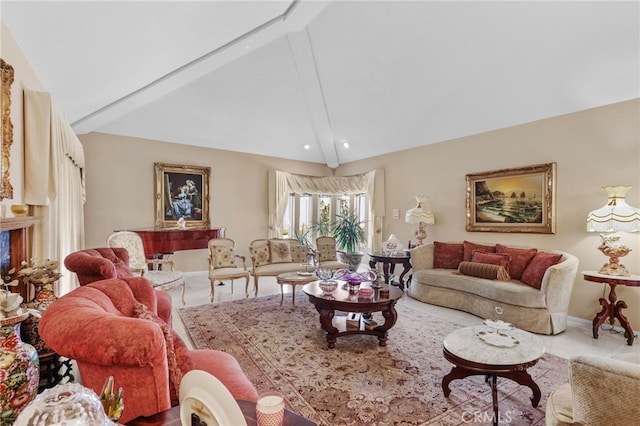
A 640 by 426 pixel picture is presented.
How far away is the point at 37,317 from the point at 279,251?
3933mm

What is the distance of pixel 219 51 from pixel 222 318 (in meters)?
3.44

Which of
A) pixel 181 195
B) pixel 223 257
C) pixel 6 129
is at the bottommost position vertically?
pixel 223 257

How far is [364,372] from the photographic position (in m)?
2.68

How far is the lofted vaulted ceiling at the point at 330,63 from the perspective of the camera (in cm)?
273

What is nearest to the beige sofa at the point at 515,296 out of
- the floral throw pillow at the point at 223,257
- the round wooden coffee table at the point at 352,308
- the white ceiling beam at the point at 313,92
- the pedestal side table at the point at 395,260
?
the pedestal side table at the point at 395,260

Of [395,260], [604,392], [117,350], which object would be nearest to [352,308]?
[604,392]

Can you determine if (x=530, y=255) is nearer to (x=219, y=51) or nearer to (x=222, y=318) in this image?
(x=222, y=318)

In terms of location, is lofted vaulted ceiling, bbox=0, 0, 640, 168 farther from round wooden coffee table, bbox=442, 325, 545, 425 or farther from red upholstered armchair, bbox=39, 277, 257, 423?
round wooden coffee table, bbox=442, 325, 545, 425

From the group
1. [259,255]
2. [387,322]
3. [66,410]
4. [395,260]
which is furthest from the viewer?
[395,260]

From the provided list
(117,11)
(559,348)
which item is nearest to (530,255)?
(559,348)

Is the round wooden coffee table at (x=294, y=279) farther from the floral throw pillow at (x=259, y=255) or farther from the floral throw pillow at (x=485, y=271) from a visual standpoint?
the floral throw pillow at (x=485, y=271)

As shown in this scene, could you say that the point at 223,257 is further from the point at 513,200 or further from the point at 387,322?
the point at 513,200

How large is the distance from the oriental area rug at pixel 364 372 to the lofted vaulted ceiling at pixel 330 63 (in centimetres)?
302

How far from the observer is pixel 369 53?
15.1ft
